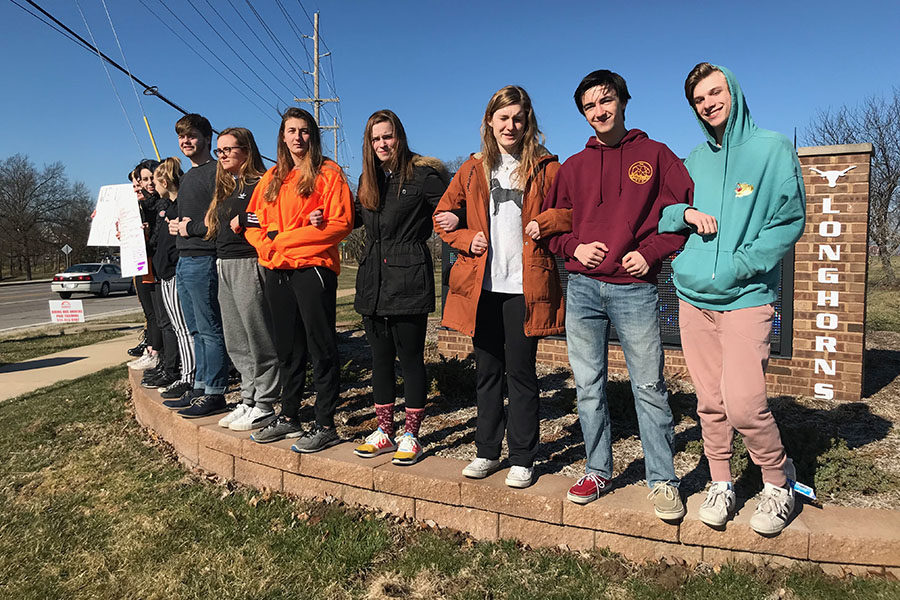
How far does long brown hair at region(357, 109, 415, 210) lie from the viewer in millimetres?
3132

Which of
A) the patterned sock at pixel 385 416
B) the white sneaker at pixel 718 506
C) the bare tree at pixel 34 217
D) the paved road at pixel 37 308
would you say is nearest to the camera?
the white sneaker at pixel 718 506

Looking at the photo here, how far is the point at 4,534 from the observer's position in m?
3.14

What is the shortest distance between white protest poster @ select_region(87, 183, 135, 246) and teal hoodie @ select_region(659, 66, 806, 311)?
513 cm

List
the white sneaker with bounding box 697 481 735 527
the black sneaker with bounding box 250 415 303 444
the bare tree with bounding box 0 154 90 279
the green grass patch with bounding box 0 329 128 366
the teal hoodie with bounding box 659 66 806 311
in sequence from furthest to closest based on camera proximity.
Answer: the bare tree with bounding box 0 154 90 279, the green grass patch with bounding box 0 329 128 366, the black sneaker with bounding box 250 415 303 444, the white sneaker with bounding box 697 481 735 527, the teal hoodie with bounding box 659 66 806 311

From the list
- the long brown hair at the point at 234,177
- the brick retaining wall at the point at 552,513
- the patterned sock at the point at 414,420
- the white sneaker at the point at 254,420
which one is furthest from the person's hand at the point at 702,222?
the white sneaker at the point at 254,420

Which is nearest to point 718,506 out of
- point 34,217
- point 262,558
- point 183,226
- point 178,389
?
point 262,558

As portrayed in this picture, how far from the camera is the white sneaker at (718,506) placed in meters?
2.38

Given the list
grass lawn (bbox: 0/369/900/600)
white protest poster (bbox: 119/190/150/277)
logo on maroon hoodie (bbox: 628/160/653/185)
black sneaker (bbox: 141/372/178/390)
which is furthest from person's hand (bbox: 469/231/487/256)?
white protest poster (bbox: 119/190/150/277)

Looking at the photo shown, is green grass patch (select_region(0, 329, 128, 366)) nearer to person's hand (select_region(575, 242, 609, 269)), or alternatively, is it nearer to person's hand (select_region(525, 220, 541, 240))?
person's hand (select_region(525, 220, 541, 240))

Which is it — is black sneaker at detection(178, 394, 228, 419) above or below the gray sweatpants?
below

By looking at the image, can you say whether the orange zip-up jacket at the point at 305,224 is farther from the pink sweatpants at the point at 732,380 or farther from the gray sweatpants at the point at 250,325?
the pink sweatpants at the point at 732,380

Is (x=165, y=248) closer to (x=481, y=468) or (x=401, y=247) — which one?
(x=401, y=247)

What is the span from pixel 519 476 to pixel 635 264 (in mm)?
1153

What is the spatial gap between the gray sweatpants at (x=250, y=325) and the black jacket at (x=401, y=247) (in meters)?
0.88
